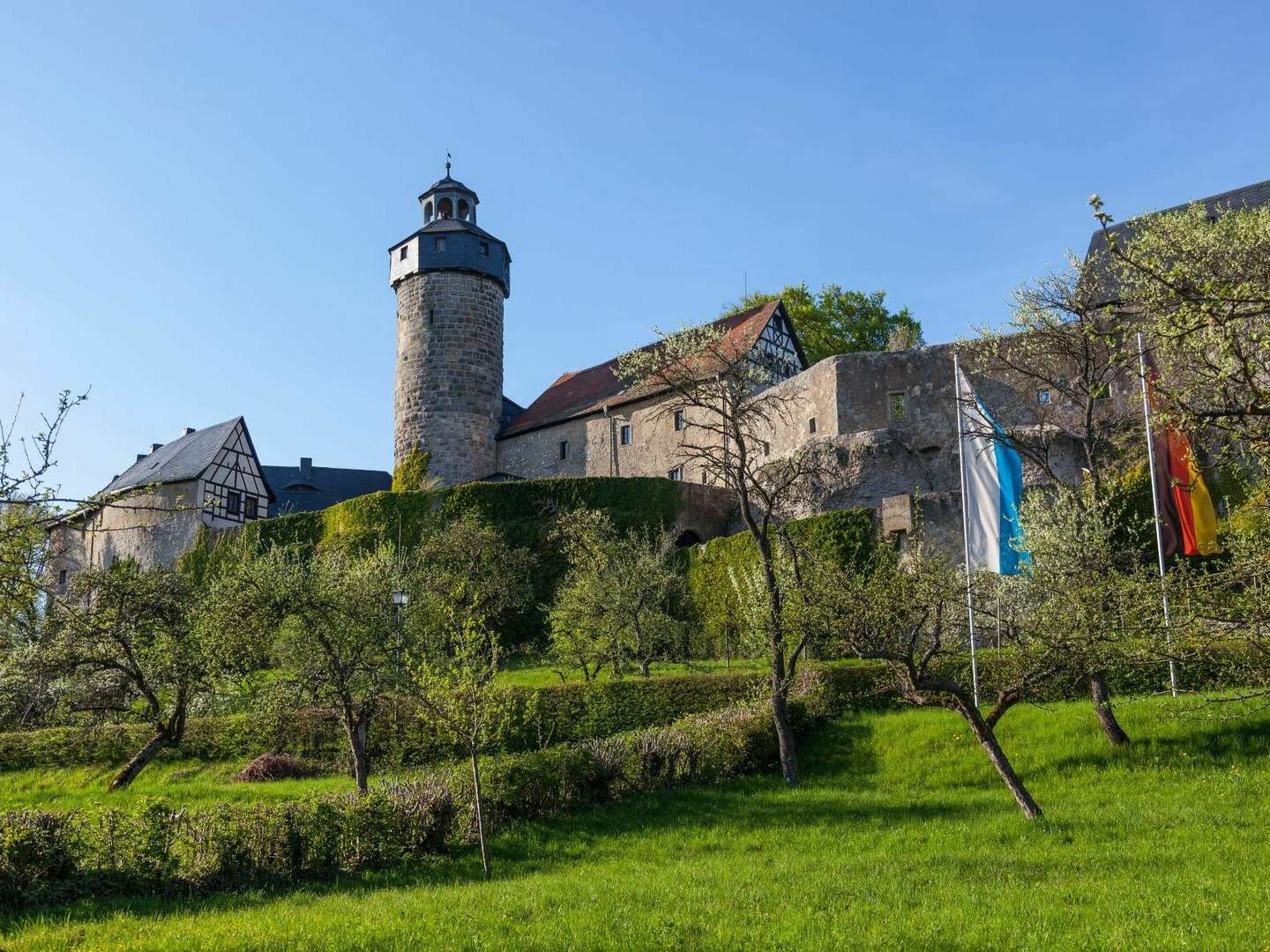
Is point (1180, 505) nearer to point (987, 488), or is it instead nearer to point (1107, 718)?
point (987, 488)

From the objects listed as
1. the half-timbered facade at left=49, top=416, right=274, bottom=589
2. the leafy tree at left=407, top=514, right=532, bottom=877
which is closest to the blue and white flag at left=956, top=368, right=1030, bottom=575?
the leafy tree at left=407, top=514, right=532, bottom=877

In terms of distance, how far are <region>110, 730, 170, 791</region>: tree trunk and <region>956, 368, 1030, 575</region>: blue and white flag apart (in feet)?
49.9

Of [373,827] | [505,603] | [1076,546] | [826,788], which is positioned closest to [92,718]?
[505,603]

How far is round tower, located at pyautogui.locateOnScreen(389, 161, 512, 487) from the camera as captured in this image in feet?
154

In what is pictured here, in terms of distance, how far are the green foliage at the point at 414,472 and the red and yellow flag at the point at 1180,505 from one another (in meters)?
30.4

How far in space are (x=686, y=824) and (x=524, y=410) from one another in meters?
38.1

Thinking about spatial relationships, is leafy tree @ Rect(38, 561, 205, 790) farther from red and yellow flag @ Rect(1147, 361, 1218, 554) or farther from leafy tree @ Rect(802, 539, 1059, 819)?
red and yellow flag @ Rect(1147, 361, 1218, 554)

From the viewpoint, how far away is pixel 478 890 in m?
11.6

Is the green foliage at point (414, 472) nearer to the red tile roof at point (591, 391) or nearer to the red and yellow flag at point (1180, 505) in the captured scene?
the red tile roof at point (591, 391)

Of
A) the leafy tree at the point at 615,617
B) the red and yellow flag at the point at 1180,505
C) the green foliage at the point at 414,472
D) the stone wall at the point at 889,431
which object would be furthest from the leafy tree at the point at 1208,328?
the green foliage at the point at 414,472

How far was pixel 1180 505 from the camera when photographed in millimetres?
20156

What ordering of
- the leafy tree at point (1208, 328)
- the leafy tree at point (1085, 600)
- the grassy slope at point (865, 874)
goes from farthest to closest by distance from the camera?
the leafy tree at point (1085, 600) < the grassy slope at point (865, 874) < the leafy tree at point (1208, 328)

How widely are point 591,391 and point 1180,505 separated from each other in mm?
31511

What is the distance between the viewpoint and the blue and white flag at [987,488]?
2100 centimetres
